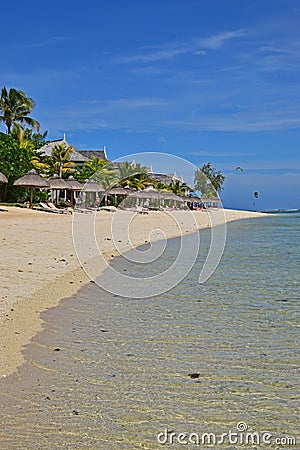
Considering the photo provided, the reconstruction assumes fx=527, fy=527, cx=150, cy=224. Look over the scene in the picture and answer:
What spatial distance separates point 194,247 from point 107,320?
1181cm

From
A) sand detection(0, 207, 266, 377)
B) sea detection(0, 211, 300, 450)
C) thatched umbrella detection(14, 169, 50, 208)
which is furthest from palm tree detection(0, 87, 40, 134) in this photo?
sea detection(0, 211, 300, 450)

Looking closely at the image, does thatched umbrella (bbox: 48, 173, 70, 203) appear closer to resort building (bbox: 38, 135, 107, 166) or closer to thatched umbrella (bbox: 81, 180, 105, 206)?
thatched umbrella (bbox: 81, 180, 105, 206)

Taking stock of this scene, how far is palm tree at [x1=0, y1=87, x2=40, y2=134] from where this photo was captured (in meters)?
43.0

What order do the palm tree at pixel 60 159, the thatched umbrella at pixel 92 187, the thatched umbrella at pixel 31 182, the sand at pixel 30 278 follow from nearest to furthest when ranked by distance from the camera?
the sand at pixel 30 278, the thatched umbrella at pixel 31 182, the thatched umbrella at pixel 92 187, the palm tree at pixel 60 159

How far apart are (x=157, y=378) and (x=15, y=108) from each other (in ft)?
139

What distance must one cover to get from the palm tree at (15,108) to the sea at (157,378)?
3744 centimetres

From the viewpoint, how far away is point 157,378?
15.1 feet

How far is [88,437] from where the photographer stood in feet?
11.4

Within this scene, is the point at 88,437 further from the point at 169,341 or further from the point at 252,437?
the point at 169,341

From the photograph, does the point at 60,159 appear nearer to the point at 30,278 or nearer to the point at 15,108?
the point at 15,108

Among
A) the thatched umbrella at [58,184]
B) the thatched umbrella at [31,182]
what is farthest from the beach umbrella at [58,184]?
the thatched umbrella at [31,182]

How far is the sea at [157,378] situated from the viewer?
3555 millimetres

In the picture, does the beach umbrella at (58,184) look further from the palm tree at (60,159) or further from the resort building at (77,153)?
the resort building at (77,153)

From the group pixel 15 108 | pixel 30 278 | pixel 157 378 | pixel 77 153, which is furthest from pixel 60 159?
pixel 157 378
